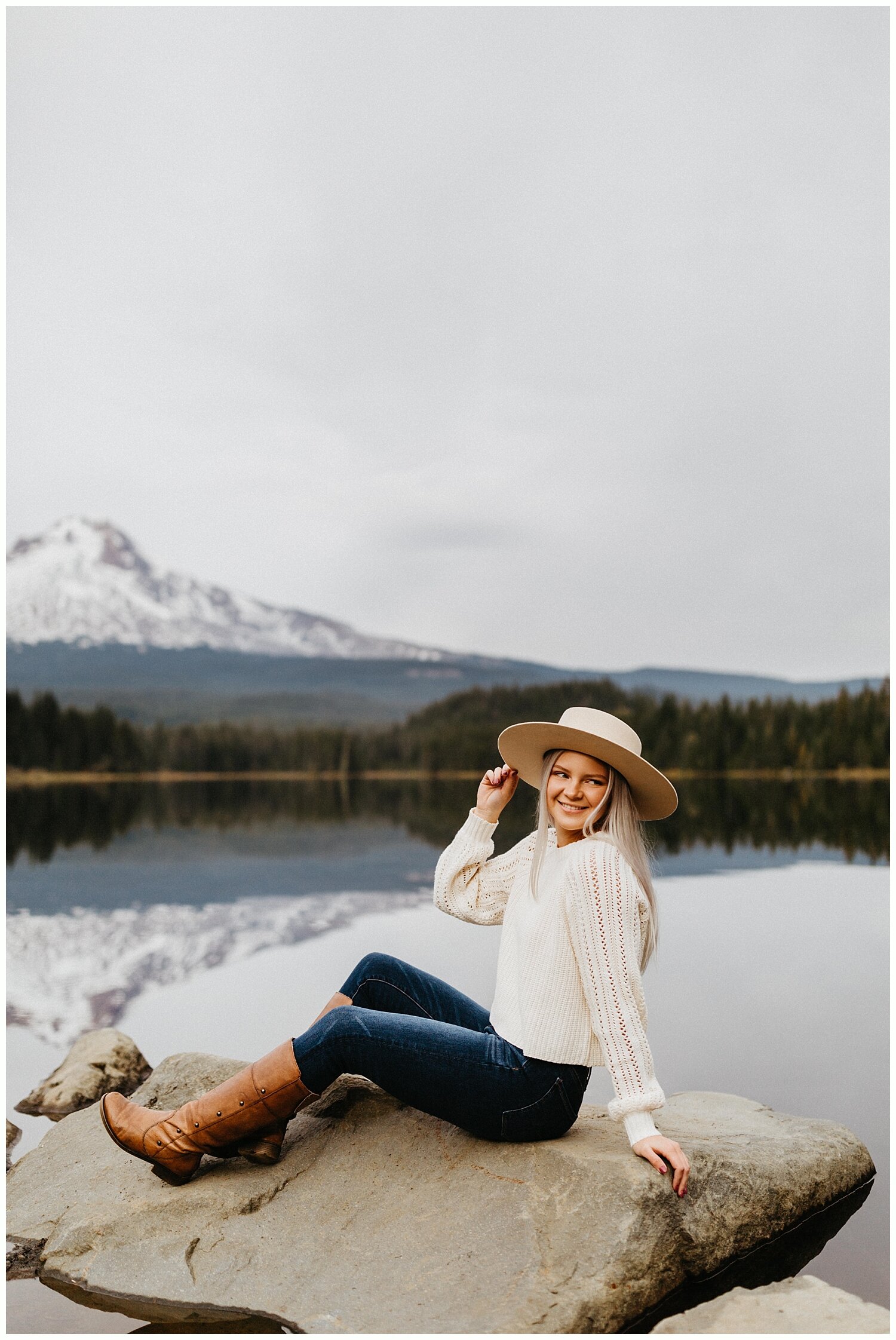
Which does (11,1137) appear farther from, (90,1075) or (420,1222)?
(420,1222)

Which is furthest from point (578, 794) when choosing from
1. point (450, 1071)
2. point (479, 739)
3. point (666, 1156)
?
point (479, 739)

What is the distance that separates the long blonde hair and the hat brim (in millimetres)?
54

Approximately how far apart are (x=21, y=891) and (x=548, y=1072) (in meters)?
12.7

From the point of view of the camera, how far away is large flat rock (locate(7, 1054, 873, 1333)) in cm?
358

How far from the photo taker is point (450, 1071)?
3990mm

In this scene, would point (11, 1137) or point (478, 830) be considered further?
point (11, 1137)

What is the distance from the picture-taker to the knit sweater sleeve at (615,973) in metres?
3.72

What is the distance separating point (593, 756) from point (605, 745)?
5.5 inches

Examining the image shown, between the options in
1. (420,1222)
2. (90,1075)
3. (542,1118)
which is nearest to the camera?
(420,1222)

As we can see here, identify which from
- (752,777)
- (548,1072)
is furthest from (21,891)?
(752,777)

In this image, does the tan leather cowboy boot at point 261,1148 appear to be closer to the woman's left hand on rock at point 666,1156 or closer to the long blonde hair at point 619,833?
the long blonde hair at point 619,833

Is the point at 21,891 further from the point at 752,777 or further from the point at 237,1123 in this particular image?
the point at 752,777

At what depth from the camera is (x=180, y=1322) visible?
144 inches

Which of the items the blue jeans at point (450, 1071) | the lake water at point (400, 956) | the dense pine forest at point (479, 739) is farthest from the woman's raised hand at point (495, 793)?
the dense pine forest at point (479, 739)
